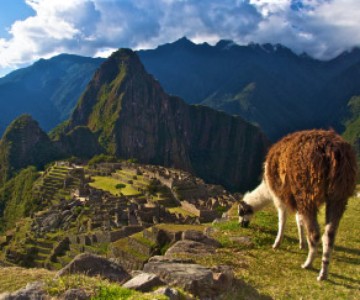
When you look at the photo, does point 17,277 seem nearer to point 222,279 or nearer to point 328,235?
point 222,279

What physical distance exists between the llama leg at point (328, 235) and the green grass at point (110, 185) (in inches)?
1622

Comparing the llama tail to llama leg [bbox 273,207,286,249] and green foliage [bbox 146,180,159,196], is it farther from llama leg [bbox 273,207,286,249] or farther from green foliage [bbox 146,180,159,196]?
green foliage [bbox 146,180,159,196]

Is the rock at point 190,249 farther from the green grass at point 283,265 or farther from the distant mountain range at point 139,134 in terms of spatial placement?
the distant mountain range at point 139,134

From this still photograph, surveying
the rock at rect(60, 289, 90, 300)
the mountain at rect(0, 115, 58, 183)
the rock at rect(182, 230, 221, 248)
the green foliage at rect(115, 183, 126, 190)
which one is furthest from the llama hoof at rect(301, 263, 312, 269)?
the mountain at rect(0, 115, 58, 183)

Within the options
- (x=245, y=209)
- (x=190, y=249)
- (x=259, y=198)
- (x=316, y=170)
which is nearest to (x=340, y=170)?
(x=316, y=170)

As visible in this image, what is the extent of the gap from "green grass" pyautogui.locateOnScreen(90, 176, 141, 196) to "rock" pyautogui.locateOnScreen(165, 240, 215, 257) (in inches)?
1551

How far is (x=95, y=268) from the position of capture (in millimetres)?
5199

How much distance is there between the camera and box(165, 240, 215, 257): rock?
7.26 meters

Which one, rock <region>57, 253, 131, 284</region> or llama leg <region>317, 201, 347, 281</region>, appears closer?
rock <region>57, 253, 131, 284</region>

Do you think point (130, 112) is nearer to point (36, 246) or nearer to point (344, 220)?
point (36, 246)

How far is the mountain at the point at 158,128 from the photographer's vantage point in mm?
137750

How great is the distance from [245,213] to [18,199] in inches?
2770

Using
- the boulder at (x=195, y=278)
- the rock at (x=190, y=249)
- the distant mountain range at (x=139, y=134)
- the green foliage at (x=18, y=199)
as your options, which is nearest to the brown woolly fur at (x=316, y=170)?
Result: the rock at (x=190, y=249)

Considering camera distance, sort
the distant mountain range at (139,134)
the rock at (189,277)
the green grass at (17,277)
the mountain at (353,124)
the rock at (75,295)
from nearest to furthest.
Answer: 1. the rock at (75,295)
2. the rock at (189,277)
3. the green grass at (17,277)
4. the distant mountain range at (139,134)
5. the mountain at (353,124)
